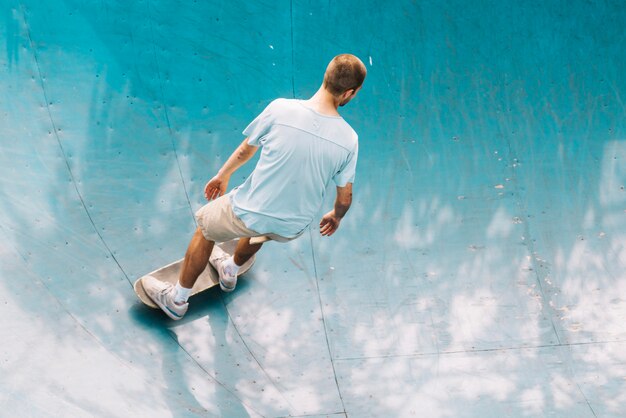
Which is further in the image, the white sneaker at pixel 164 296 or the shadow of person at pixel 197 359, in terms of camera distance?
the white sneaker at pixel 164 296

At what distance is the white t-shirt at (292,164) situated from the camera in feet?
10.5

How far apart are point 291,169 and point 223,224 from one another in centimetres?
42

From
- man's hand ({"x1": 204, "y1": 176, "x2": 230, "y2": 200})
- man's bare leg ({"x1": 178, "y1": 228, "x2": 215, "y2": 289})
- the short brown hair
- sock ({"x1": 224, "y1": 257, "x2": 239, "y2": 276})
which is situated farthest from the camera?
sock ({"x1": 224, "y1": 257, "x2": 239, "y2": 276})

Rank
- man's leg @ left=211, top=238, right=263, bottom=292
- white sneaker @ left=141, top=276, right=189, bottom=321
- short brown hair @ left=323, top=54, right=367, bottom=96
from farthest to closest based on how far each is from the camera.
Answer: man's leg @ left=211, top=238, right=263, bottom=292, white sneaker @ left=141, top=276, right=189, bottom=321, short brown hair @ left=323, top=54, right=367, bottom=96

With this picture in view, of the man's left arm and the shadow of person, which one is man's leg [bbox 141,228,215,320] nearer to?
the shadow of person

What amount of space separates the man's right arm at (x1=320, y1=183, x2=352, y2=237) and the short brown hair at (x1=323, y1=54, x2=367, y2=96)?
1.36ft

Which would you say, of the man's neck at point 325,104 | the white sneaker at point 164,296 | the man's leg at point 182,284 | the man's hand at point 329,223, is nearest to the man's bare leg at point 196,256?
the man's leg at point 182,284

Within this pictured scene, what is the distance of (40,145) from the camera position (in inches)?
173

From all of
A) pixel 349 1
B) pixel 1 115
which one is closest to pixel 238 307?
pixel 1 115

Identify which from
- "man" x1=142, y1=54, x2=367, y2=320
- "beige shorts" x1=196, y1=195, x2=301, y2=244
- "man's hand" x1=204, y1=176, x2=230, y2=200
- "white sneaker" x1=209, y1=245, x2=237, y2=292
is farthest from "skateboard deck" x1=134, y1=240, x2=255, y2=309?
"man's hand" x1=204, y1=176, x2=230, y2=200

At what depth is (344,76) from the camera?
124 inches

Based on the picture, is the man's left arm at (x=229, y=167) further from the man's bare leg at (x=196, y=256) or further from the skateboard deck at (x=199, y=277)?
the skateboard deck at (x=199, y=277)

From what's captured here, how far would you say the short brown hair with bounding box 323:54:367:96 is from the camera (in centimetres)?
312

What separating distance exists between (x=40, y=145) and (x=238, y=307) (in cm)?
138
